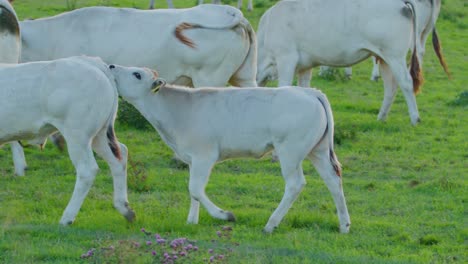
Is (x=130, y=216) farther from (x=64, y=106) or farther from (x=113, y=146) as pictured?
(x=64, y=106)

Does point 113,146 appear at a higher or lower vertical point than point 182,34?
higher

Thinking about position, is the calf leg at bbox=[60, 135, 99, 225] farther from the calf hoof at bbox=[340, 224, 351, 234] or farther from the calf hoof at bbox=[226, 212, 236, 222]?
the calf hoof at bbox=[340, 224, 351, 234]

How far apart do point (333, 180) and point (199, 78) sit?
11.6 feet

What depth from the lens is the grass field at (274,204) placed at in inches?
317

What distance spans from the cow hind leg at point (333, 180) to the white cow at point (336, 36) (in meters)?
4.80

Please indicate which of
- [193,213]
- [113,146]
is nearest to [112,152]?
[113,146]

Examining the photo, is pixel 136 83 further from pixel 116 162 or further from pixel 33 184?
pixel 33 184

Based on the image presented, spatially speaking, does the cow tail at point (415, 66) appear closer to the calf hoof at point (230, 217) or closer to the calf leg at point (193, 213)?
the calf hoof at point (230, 217)

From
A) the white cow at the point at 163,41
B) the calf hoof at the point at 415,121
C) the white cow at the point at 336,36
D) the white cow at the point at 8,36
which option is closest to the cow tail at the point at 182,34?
the white cow at the point at 163,41

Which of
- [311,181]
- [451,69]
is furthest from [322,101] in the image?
[451,69]

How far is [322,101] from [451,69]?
10645 mm

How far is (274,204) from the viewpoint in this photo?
33.2ft

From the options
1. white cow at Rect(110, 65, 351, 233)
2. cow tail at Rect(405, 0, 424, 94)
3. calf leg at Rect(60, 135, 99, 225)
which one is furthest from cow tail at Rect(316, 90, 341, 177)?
cow tail at Rect(405, 0, 424, 94)

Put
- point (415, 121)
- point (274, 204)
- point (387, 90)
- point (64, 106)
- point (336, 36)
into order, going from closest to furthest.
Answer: point (64, 106)
point (274, 204)
point (336, 36)
point (415, 121)
point (387, 90)
